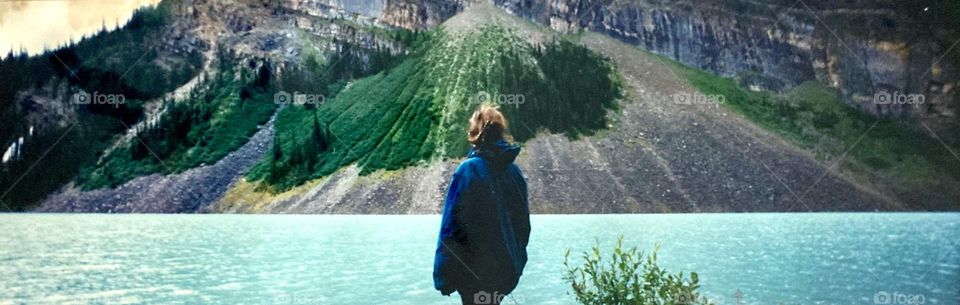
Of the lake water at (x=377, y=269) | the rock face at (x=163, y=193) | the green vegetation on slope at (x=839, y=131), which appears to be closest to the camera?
the lake water at (x=377, y=269)

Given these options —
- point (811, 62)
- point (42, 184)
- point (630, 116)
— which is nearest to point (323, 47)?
point (42, 184)

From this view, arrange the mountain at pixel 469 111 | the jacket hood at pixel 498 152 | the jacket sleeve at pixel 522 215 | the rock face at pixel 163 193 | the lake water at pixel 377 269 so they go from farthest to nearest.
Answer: the rock face at pixel 163 193
the mountain at pixel 469 111
the lake water at pixel 377 269
the jacket sleeve at pixel 522 215
the jacket hood at pixel 498 152

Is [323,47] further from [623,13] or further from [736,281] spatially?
[736,281]

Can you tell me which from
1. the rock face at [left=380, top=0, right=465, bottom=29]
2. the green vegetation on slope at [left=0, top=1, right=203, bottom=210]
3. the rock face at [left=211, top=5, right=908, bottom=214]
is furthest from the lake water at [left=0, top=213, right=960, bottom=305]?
the rock face at [left=380, top=0, right=465, bottom=29]

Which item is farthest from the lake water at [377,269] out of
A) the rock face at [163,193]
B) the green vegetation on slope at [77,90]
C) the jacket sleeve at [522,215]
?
the green vegetation on slope at [77,90]

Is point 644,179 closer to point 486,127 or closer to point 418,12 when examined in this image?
point 418,12

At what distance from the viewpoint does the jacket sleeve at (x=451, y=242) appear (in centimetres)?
644

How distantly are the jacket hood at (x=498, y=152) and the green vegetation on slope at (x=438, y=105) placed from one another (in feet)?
306

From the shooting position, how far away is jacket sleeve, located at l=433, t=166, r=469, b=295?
6.44m

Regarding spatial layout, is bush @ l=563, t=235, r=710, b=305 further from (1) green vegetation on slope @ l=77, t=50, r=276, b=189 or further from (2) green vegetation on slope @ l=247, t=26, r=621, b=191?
(1) green vegetation on slope @ l=77, t=50, r=276, b=189

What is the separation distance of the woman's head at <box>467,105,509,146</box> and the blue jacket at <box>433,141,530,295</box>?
98mm

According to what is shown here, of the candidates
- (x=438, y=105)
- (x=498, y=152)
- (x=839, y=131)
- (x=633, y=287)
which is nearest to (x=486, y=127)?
(x=498, y=152)

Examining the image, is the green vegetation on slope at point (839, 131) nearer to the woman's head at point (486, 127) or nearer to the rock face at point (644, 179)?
the rock face at point (644, 179)

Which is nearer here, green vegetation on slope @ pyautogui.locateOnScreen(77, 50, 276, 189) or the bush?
the bush
